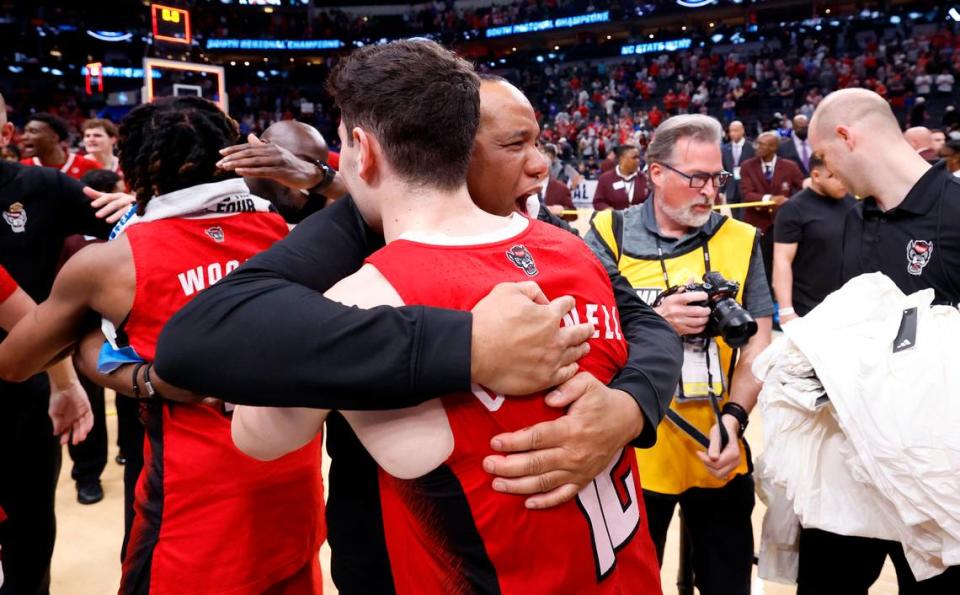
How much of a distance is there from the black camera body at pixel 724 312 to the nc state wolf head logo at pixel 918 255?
53 centimetres

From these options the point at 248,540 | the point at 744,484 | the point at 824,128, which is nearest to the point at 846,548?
the point at 744,484

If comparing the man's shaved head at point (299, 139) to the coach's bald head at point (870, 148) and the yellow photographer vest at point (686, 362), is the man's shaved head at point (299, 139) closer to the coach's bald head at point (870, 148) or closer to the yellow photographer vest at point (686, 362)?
the yellow photographer vest at point (686, 362)

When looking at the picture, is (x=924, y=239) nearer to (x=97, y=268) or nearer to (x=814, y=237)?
(x=814, y=237)

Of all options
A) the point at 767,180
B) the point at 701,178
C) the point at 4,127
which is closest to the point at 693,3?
the point at 767,180

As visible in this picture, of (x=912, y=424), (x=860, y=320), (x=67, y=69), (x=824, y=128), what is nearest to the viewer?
(x=912, y=424)

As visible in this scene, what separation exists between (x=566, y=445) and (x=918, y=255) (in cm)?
155

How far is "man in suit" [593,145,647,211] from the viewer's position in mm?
8352

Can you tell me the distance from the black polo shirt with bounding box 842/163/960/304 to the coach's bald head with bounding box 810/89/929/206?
5cm

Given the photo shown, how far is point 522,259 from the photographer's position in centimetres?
112

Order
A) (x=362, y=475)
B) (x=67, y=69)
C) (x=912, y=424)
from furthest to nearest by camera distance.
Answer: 1. (x=67, y=69)
2. (x=912, y=424)
3. (x=362, y=475)

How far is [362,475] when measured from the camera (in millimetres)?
1328

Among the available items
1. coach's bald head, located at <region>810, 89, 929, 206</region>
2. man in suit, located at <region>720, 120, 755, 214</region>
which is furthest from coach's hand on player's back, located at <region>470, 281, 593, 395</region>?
man in suit, located at <region>720, 120, 755, 214</region>

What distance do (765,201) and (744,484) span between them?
5445 millimetres

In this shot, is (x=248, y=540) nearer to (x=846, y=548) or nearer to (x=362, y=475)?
(x=362, y=475)
